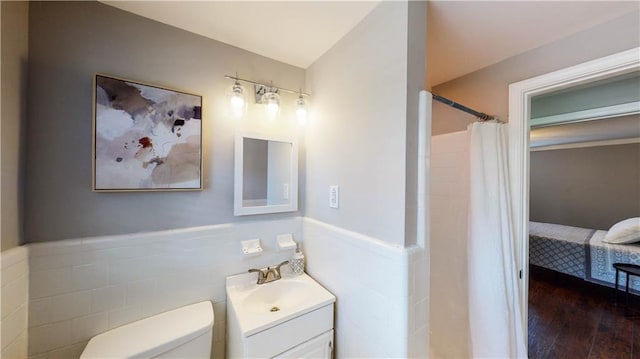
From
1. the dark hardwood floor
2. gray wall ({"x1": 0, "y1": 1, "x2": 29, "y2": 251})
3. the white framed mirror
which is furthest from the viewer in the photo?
the dark hardwood floor

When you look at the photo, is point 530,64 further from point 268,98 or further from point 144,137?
point 144,137

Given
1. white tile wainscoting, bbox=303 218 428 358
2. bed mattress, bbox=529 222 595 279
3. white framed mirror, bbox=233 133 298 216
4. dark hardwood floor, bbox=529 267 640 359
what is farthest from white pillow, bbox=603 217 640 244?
white framed mirror, bbox=233 133 298 216

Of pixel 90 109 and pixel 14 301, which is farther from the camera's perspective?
pixel 90 109

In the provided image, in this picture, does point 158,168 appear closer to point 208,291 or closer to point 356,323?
point 208,291

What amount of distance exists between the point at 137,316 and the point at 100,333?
0.14 m

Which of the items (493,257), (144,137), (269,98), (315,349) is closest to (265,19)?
(269,98)

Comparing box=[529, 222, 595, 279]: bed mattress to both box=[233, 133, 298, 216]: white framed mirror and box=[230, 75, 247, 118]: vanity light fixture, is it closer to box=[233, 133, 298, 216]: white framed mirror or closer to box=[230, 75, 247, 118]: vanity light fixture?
box=[233, 133, 298, 216]: white framed mirror

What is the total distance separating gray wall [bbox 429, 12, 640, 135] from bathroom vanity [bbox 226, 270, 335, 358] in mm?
1648

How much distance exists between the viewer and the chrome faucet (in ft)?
4.58

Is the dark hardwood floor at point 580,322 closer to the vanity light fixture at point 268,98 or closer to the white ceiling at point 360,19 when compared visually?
the white ceiling at point 360,19

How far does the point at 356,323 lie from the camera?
1134 millimetres

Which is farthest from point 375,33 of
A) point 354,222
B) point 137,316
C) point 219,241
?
point 137,316

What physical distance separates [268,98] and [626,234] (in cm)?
468

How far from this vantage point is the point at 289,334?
1091 mm
